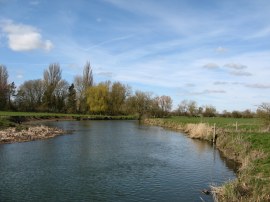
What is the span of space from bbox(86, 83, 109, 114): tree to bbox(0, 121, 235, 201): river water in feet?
209

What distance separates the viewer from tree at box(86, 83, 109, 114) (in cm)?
9519

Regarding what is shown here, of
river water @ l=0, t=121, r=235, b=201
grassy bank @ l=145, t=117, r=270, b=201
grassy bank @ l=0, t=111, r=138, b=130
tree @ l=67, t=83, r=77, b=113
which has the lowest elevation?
river water @ l=0, t=121, r=235, b=201

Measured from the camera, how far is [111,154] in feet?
89.5

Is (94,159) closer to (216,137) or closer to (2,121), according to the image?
(216,137)

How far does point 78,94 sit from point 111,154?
78234mm

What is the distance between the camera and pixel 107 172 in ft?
66.5

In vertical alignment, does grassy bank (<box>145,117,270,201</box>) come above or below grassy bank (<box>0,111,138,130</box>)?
below

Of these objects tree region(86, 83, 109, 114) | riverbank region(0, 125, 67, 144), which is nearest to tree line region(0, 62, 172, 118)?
tree region(86, 83, 109, 114)

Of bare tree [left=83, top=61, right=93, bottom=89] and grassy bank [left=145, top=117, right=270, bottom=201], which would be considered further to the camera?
bare tree [left=83, top=61, right=93, bottom=89]

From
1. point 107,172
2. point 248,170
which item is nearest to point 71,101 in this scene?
point 107,172

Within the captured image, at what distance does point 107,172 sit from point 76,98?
84.2 m

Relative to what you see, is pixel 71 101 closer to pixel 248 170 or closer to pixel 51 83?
pixel 51 83

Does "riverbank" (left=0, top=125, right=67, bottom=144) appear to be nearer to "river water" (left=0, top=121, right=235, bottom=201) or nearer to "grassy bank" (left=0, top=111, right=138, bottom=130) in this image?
"river water" (left=0, top=121, right=235, bottom=201)

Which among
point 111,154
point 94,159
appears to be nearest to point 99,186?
point 94,159
